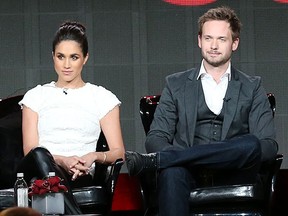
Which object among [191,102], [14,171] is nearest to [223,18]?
[191,102]

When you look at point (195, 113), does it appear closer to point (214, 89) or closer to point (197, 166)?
point (214, 89)

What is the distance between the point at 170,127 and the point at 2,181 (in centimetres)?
92

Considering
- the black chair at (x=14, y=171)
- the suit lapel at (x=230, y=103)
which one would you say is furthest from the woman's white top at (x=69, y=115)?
the suit lapel at (x=230, y=103)

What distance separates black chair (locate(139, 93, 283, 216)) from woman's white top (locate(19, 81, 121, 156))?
0.45 m

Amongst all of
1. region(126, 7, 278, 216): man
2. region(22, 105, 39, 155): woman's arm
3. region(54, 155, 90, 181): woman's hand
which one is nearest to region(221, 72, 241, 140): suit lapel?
region(126, 7, 278, 216): man

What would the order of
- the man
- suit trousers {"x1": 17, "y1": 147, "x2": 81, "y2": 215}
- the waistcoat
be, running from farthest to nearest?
the waistcoat, the man, suit trousers {"x1": 17, "y1": 147, "x2": 81, "y2": 215}

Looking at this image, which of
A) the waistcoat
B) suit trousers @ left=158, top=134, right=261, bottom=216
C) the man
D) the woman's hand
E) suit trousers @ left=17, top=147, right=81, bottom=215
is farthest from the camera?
the waistcoat

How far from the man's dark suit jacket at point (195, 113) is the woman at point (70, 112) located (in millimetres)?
253

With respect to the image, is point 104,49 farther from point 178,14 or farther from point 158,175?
point 158,175

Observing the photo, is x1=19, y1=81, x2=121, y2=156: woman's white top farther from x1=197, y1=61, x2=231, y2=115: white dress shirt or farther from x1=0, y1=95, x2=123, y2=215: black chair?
x1=197, y1=61, x2=231, y2=115: white dress shirt

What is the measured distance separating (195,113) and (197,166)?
0.43m

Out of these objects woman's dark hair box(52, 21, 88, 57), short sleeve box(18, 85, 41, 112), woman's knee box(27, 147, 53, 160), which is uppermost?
woman's dark hair box(52, 21, 88, 57)

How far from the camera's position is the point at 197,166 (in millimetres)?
4168

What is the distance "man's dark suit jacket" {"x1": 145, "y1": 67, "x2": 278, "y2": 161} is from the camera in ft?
14.7
